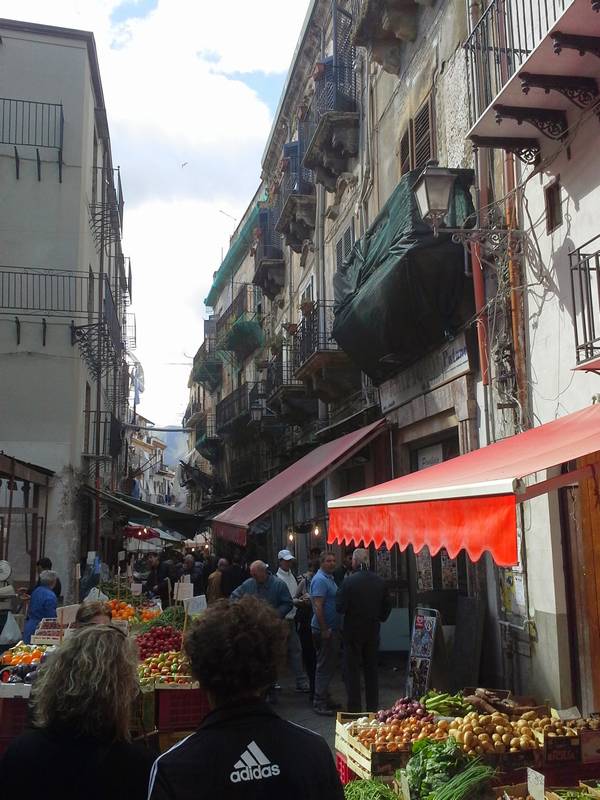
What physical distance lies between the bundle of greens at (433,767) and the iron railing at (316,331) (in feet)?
37.6

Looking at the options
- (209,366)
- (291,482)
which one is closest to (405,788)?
(291,482)

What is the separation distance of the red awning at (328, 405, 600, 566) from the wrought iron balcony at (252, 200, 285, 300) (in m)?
17.7

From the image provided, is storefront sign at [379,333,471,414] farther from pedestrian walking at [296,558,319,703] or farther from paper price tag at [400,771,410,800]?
paper price tag at [400,771,410,800]

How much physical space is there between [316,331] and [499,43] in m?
8.35

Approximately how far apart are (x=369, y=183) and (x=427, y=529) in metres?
11.0

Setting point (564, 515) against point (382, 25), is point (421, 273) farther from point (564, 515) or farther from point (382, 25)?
point (382, 25)

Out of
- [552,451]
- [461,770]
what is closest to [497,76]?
[552,451]

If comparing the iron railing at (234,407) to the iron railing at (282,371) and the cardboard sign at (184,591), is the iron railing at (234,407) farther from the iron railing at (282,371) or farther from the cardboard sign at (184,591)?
the cardboard sign at (184,591)

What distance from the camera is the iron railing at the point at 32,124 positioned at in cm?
1809

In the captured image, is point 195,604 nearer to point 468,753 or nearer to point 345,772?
point 345,772

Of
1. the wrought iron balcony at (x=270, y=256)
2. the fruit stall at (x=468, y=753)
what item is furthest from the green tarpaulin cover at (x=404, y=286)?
the wrought iron balcony at (x=270, y=256)

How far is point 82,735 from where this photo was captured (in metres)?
2.45

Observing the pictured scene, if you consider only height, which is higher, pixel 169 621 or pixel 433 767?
pixel 169 621

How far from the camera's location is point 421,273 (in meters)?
10.2
